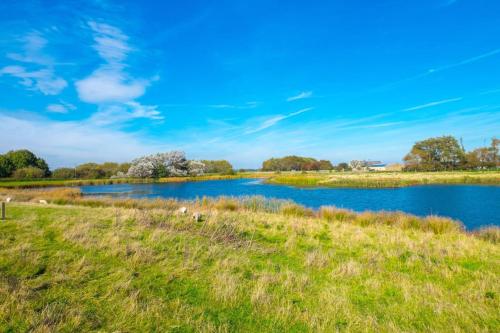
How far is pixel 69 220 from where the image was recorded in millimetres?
10258

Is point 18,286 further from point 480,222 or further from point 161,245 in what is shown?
point 480,222

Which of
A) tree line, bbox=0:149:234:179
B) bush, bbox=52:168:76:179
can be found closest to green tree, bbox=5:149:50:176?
tree line, bbox=0:149:234:179

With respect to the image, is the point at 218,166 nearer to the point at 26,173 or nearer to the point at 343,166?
the point at 343,166

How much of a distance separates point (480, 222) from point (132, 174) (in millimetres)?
77222

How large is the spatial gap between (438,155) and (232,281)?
98603 mm

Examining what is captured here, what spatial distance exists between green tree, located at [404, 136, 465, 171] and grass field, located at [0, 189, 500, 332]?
88505mm

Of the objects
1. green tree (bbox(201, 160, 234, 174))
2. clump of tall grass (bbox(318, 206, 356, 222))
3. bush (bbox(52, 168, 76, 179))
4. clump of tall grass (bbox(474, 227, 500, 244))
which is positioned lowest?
clump of tall grass (bbox(474, 227, 500, 244))

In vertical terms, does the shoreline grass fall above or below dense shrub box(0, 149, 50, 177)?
below

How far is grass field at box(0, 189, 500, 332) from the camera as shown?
171 inches

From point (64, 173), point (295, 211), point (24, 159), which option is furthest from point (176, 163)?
point (295, 211)

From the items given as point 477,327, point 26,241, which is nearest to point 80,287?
point 26,241

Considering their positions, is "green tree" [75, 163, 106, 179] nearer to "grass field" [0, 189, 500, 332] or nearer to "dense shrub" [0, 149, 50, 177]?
"dense shrub" [0, 149, 50, 177]

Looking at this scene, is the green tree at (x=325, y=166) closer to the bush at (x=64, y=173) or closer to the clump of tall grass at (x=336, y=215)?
the bush at (x=64, y=173)

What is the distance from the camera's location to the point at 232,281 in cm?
570
